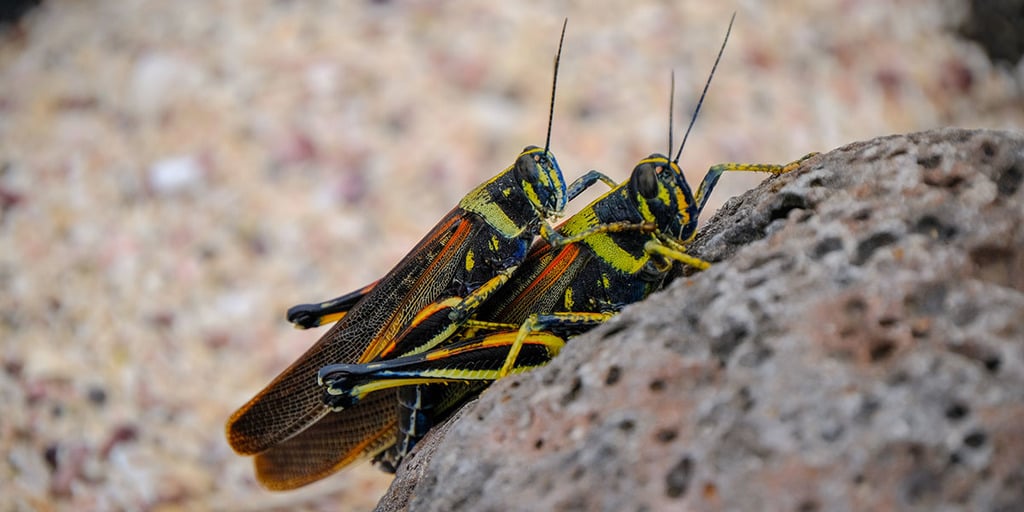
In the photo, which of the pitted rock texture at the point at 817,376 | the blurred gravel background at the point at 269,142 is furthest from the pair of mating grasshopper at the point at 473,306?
the blurred gravel background at the point at 269,142

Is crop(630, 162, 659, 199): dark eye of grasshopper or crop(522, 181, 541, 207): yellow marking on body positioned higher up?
crop(522, 181, 541, 207): yellow marking on body

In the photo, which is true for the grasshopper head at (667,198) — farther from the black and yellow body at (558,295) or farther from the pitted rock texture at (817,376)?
the pitted rock texture at (817,376)

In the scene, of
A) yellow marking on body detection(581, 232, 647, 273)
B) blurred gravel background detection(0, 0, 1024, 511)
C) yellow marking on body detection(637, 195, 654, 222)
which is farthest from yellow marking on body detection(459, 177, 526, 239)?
blurred gravel background detection(0, 0, 1024, 511)

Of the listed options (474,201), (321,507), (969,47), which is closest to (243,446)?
(474,201)

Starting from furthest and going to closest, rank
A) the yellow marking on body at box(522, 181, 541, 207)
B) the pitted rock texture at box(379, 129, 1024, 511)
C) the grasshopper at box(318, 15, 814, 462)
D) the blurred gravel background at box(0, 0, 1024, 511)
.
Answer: the blurred gravel background at box(0, 0, 1024, 511) → the yellow marking on body at box(522, 181, 541, 207) → the grasshopper at box(318, 15, 814, 462) → the pitted rock texture at box(379, 129, 1024, 511)

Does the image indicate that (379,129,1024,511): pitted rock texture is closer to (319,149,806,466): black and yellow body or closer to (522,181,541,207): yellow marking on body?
(319,149,806,466): black and yellow body

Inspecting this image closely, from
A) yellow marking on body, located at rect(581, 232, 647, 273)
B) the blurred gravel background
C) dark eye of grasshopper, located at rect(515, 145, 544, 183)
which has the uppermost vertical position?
the blurred gravel background

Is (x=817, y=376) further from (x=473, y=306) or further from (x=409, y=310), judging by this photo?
(x=409, y=310)
